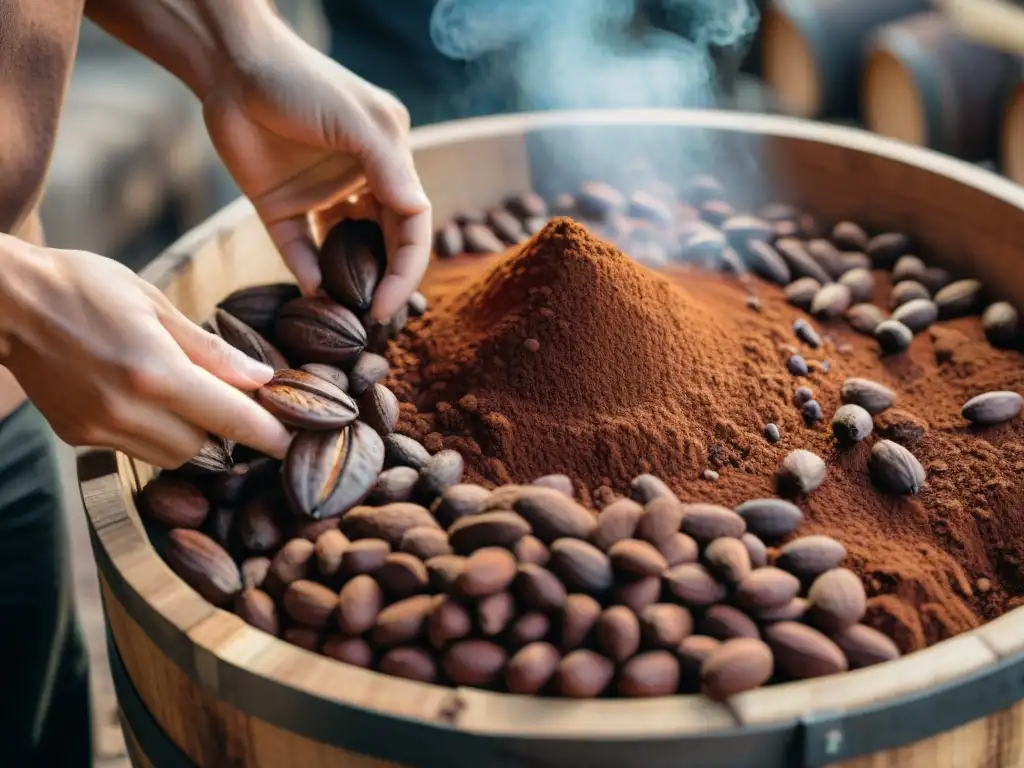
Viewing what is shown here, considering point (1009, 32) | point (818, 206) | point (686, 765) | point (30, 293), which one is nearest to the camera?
point (686, 765)

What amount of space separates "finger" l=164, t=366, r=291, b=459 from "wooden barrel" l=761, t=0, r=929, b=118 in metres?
2.15

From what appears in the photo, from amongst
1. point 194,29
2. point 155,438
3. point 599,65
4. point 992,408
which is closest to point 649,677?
point 155,438

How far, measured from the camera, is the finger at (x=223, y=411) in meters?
0.90

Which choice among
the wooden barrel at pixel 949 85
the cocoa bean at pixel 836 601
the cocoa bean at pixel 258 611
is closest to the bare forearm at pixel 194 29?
the cocoa bean at pixel 258 611

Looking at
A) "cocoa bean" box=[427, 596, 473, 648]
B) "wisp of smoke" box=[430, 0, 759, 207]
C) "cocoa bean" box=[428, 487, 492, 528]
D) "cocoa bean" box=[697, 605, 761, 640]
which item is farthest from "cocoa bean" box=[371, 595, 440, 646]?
"wisp of smoke" box=[430, 0, 759, 207]

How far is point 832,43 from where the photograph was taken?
2.69 metres

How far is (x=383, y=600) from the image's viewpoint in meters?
0.90

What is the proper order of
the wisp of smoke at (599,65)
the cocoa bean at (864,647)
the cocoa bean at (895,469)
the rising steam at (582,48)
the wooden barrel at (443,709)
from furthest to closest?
1. the rising steam at (582,48)
2. the wisp of smoke at (599,65)
3. the cocoa bean at (895,469)
4. the cocoa bean at (864,647)
5. the wooden barrel at (443,709)

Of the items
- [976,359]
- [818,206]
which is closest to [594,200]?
[818,206]

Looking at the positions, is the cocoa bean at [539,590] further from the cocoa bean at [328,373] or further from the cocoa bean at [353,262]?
the cocoa bean at [353,262]

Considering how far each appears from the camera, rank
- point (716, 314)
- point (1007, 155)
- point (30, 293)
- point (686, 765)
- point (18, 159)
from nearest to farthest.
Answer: point (686, 765) < point (30, 293) < point (18, 159) < point (716, 314) < point (1007, 155)

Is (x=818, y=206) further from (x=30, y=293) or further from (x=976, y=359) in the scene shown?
(x=30, y=293)

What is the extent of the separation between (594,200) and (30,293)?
91 centimetres

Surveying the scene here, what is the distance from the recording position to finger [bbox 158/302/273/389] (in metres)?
0.94
